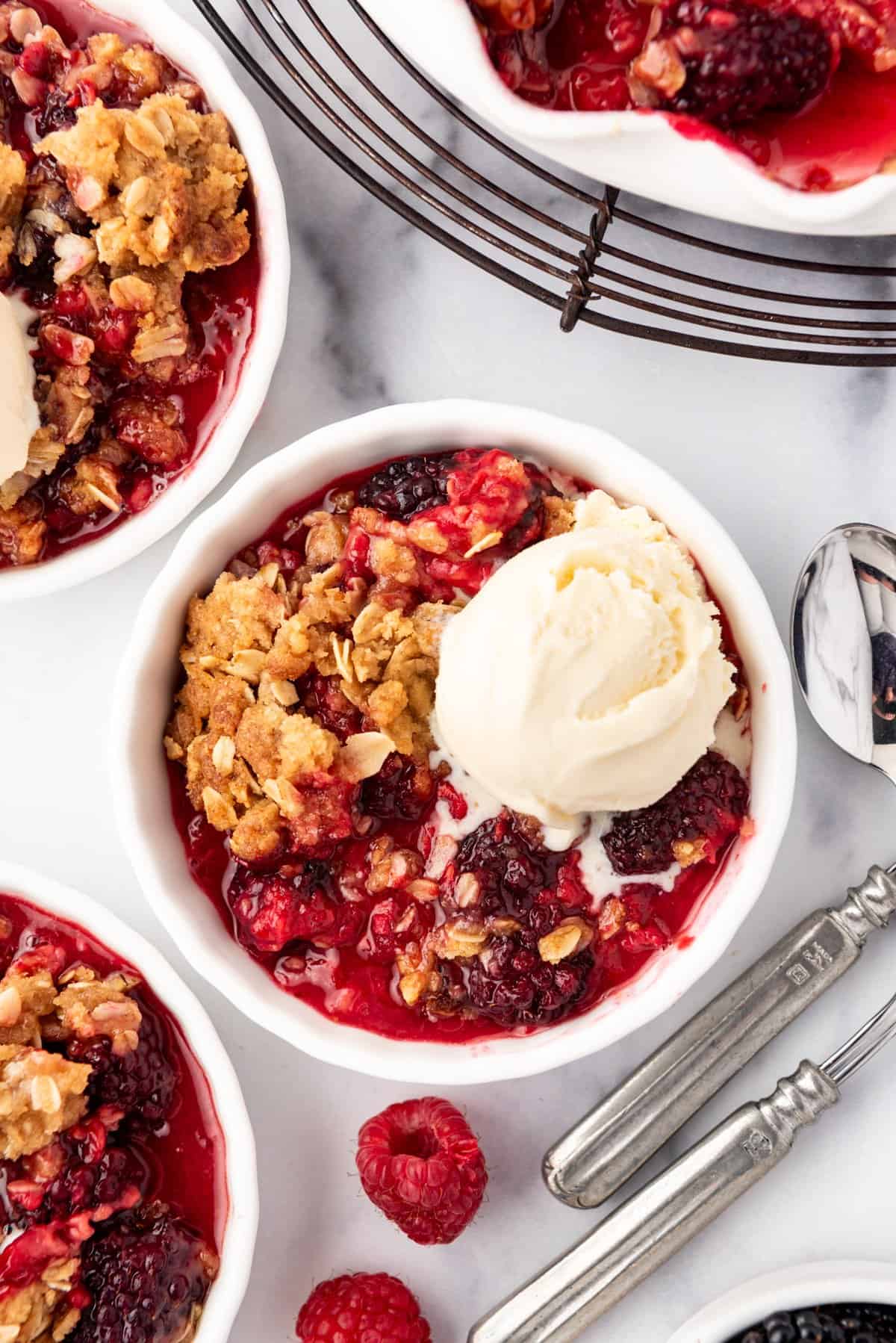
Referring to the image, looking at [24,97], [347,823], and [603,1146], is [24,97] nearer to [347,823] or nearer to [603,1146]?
[347,823]

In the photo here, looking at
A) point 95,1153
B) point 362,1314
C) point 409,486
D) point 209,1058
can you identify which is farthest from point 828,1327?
point 409,486

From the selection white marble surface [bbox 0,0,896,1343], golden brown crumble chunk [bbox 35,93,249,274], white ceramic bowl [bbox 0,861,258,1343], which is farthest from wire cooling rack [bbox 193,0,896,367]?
white ceramic bowl [bbox 0,861,258,1343]

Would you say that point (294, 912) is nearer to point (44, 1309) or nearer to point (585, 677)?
point (585, 677)

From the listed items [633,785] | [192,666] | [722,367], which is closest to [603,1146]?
[633,785]

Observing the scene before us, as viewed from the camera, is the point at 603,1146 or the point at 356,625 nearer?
the point at 356,625

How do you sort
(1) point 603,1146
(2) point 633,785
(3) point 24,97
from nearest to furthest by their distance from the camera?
1. (2) point 633,785
2. (3) point 24,97
3. (1) point 603,1146

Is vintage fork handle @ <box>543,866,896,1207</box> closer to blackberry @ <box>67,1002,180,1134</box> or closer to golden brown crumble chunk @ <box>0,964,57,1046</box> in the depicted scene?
blackberry @ <box>67,1002,180,1134</box>

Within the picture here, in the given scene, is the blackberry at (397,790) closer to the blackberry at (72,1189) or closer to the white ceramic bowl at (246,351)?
the white ceramic bowl at (246,351)

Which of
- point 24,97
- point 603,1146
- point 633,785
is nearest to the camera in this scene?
point 633,785
